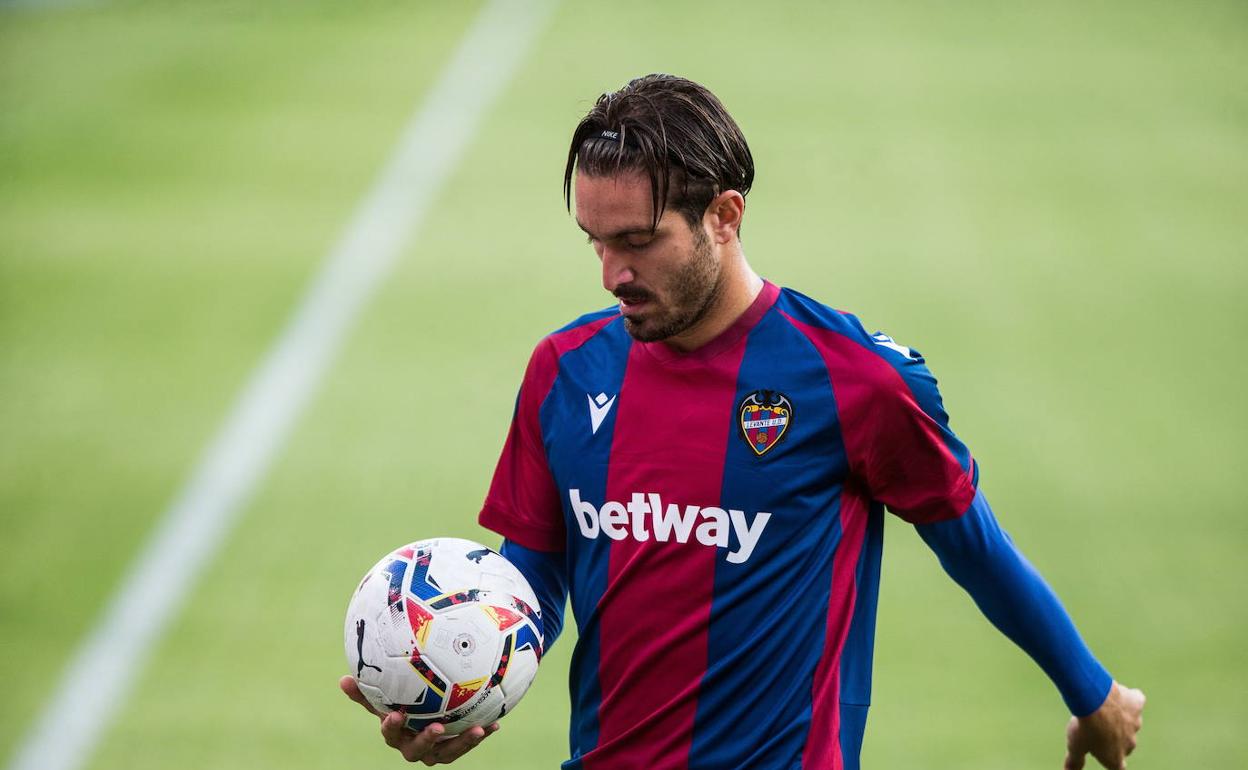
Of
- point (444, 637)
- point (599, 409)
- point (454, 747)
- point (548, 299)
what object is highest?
point (548, 299)

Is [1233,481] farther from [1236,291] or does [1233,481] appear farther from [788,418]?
[788,418]

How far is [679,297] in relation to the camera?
3.28m

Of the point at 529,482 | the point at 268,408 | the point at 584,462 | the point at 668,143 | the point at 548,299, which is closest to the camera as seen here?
the point at 668,143

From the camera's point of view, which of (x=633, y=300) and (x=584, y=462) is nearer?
(x=633, y=300)

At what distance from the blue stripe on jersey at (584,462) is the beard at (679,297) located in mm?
218

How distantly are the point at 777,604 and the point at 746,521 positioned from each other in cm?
19

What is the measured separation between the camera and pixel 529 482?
11.8 ft

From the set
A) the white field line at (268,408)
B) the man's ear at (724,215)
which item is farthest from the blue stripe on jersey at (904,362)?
the white field line at (268,408)

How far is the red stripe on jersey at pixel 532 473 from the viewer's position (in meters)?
3.56

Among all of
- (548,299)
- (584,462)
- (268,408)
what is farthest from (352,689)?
(548,299)

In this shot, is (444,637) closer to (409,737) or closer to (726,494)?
(409,737)

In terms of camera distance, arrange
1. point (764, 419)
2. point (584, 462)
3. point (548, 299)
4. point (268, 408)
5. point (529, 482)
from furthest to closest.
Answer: point (548, 299) → point (268, 408) → point (529, 482) → point (584, 462) → point (764, 419)

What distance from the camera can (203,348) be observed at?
347 inches

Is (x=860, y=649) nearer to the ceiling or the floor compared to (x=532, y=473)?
nearer to the floor
